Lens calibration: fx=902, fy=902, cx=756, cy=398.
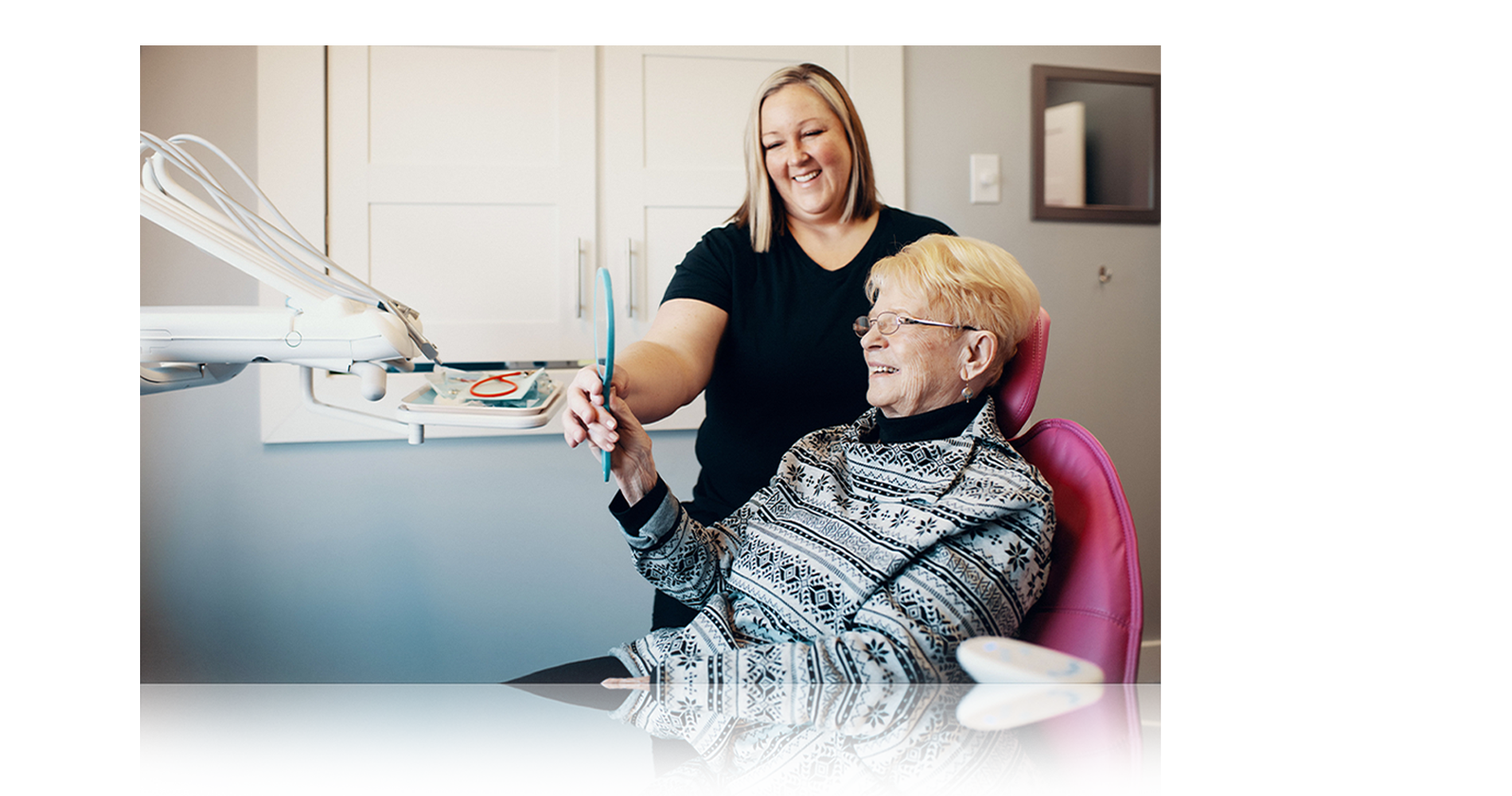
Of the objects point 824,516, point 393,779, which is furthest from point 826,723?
point 393,779

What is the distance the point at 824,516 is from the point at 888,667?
0.23m

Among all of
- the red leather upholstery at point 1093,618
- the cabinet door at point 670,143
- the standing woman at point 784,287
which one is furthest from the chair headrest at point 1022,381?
the cabinet door at point 670,143

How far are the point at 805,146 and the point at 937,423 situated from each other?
543 millimetres

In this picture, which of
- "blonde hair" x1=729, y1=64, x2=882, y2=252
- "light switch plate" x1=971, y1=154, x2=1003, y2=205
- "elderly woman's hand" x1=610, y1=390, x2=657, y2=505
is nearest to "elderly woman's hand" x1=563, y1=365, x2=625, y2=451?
"elderly woman's hand" x1=610, y1=390, x2=657, y2=505

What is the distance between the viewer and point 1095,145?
89.6 inches

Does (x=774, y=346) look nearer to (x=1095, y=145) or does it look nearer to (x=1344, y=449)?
(x=1095, y=145)

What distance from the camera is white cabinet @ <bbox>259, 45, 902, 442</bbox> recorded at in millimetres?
2018

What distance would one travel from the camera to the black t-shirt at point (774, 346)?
147 cm

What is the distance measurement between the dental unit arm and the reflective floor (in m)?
0.49

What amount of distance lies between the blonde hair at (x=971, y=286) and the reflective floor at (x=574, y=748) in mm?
487

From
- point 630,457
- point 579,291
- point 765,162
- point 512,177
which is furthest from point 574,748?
point 512,177

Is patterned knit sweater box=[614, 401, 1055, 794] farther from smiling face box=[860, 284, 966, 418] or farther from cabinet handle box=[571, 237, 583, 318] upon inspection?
cabinet handle box=[571, 237, 583, 318]

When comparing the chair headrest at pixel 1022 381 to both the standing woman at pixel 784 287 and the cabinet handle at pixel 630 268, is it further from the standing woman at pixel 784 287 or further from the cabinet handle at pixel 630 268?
the cabinet handle at pixel 630 268
